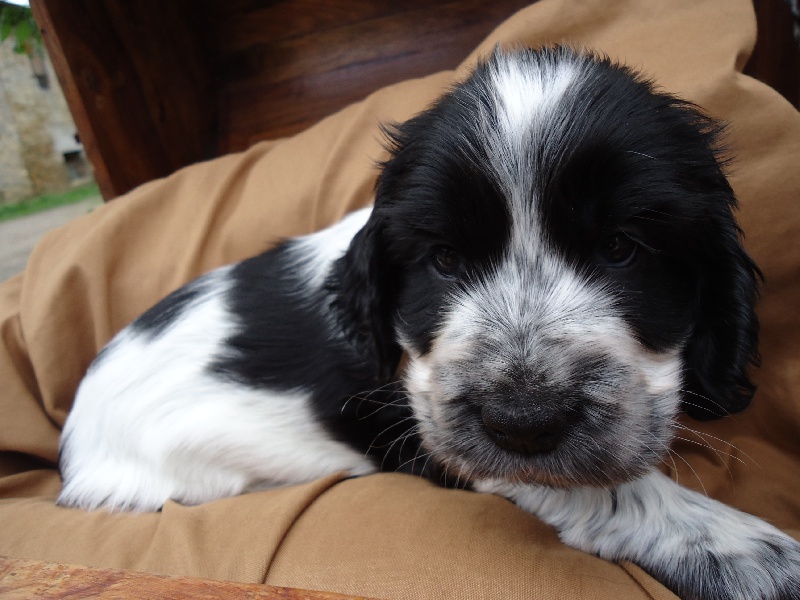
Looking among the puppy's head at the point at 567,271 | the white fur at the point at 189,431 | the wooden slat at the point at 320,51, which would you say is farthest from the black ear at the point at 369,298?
the wooden slat at the point at 320,51

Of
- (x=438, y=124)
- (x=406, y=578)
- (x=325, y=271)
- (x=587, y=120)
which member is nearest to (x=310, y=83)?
(x=325, y=271)

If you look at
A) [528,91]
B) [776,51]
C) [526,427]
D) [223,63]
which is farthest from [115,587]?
[223,63]

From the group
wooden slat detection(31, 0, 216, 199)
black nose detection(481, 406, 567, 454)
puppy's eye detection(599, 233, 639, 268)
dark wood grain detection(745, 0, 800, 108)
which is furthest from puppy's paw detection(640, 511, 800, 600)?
wooden slat detection(31, 0, 216, 199)

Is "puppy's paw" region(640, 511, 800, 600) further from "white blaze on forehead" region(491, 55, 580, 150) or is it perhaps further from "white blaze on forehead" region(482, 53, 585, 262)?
"white blaze on forehead" region(491, 55, 580, 150)

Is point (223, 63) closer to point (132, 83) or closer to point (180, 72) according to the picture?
point (180, 72)

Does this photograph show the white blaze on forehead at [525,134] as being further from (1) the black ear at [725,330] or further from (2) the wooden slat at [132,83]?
(2) the wooden slat at [132,83]

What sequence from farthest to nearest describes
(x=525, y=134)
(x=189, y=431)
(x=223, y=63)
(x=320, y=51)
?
(x=223, y=63) → (x=320, y=51) → (x=189, y=431) → (x=525, y=134)

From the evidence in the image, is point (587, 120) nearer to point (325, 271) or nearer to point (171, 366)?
point (325, 271)
